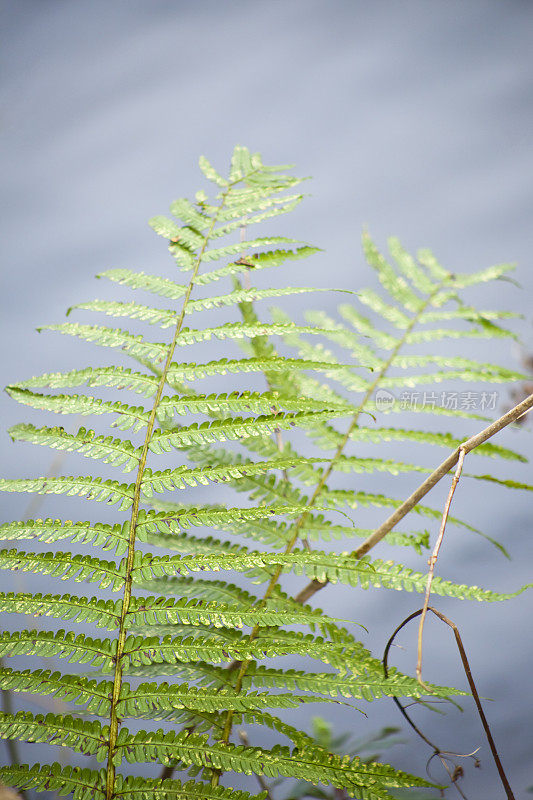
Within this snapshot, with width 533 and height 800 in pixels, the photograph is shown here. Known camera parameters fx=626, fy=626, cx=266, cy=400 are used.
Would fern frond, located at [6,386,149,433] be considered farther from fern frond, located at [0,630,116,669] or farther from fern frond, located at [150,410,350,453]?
fern frond, located at [0,630,116,669]

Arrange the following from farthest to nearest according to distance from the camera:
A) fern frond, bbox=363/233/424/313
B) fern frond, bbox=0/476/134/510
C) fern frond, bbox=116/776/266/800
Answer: fern frond, bbox=363/233/424/313 → fern frond, bbox=0/476/134/510 → fern frond, bbox=116/776/266/800

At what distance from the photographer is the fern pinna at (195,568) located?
0.50 meters

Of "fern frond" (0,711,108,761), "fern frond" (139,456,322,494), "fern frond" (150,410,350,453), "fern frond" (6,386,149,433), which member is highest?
"fern frond" (6,386,149,433)

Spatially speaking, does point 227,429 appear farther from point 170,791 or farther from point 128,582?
point 170,791

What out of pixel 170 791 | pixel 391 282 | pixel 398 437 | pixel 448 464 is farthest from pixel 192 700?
pixel 391 282

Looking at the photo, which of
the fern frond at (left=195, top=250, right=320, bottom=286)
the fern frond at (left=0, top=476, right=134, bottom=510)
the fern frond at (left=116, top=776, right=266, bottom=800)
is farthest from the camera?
the fern frond at (left=195, top=250, right=320, bottom=286)

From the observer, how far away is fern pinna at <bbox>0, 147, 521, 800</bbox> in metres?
0.50

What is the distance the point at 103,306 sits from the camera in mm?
725

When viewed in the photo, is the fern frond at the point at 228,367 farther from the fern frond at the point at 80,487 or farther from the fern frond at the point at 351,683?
the fern frond at the point at 351,683

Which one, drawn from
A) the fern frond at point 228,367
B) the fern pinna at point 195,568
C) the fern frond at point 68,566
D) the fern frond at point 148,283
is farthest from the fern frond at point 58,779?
the fern frond at point 148,283

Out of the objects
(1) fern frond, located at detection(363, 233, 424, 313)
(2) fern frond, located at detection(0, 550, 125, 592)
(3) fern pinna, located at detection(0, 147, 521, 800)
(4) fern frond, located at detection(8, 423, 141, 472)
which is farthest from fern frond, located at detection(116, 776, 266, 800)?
(1) fern frond, located at detection(363, 233, 424, 313)

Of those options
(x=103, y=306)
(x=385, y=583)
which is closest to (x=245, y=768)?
(x=385, y=583)

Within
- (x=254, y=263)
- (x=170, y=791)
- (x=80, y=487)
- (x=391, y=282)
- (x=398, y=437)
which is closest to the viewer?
(x=170, y=791)

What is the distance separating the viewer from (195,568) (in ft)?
1.77
